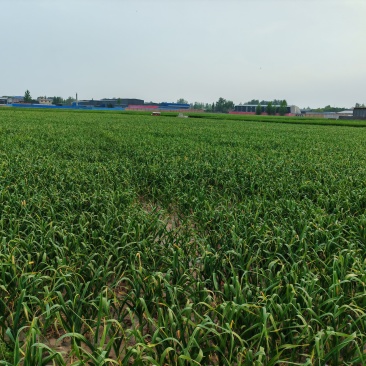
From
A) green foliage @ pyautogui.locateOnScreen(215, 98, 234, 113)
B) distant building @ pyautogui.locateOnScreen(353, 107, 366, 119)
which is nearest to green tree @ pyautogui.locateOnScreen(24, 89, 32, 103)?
green foliage @ pyautogui.locateOnScreen(215, 98, 234, 113)

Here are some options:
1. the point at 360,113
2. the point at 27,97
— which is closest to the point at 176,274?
the point at 360,113

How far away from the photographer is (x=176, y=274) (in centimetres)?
354

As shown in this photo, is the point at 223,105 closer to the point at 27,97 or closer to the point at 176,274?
the point at 27,97

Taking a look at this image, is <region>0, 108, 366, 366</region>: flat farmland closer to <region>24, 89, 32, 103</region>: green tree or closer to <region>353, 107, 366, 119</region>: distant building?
<region>353, 107, 366, 119</region>: distant building

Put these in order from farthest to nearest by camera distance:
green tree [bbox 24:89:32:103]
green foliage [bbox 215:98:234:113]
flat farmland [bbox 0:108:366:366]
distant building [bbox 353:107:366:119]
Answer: green foliage [bbox 215:98:234:113]
green tree [bbox 24:89:32:103]
distant building [bbox 353:107:366:119]
flat farmland [bbox 0:108:366:366]

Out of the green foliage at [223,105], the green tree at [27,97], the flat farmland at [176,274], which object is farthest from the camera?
the green foliage at [223,105]

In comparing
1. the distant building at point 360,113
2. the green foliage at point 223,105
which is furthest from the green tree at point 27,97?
the distant building at point 360,113

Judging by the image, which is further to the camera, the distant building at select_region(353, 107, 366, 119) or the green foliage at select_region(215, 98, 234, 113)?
the green foliage at select_region(215, 98, 234, 113)

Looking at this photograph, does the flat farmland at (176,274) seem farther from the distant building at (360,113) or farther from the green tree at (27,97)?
the green tree at (27,97)

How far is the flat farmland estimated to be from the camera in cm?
252

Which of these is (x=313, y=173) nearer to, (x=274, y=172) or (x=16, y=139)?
(x=274, y=172)

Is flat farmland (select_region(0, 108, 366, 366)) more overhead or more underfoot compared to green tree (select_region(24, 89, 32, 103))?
more underfoot

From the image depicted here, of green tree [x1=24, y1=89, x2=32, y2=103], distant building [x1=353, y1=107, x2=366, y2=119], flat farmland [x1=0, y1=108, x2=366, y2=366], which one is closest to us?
flat farmland [x1=0, y1=108, x2=366, y2=366]

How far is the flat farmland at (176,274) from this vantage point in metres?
2.52
